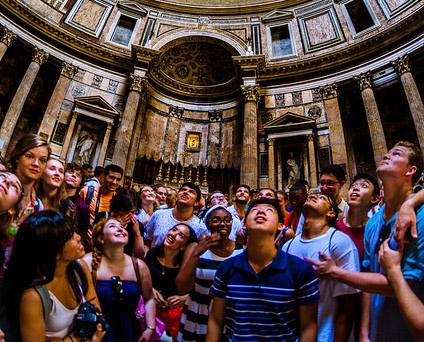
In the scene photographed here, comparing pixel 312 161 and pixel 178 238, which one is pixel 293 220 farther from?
pixel 312 161

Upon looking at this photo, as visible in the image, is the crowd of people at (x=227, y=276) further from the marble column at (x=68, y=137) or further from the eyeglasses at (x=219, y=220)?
the marble column at (x=68, y=137)

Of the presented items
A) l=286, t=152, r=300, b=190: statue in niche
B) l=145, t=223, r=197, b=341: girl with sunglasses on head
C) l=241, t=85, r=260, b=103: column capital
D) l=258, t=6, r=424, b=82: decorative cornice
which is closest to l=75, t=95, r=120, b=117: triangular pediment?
l=241, t=85, r=260, b=103: column capital

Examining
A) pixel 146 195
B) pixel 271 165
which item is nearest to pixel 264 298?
pixel 146 195

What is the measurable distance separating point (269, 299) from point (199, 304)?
2.96 ft

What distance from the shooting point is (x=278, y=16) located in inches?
616

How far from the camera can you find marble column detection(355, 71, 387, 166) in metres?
10.6

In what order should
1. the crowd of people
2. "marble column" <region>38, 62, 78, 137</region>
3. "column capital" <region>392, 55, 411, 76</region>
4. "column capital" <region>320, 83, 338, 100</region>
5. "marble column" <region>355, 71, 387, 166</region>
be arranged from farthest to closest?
"column capital" <region>320, 83, 338, 100</region> < "marble column" <region>38, 62, 78, 137</region> < "column capital" <region>392, 55, 411, 76</region> < "marble column" <region>355, 71, 387, 166</region> < the crowd of people

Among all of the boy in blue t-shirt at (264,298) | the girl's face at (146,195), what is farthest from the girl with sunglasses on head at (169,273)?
the girl's face at (146,195)

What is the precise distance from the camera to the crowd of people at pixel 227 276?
1463 millimetres

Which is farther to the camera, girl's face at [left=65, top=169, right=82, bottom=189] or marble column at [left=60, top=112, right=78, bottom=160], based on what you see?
marble column at [left=60, top=112, right=78, bottom=160]

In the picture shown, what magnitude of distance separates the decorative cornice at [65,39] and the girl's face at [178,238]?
1385 cm

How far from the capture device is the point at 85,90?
1341cm

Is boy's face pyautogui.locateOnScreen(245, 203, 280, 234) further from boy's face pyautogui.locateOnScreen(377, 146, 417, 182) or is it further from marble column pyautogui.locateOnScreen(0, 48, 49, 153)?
marble column pyautogui.locateOnScreen(0, 48, 49, 153)

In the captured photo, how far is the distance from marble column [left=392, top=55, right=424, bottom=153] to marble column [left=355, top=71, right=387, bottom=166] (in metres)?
1.15
